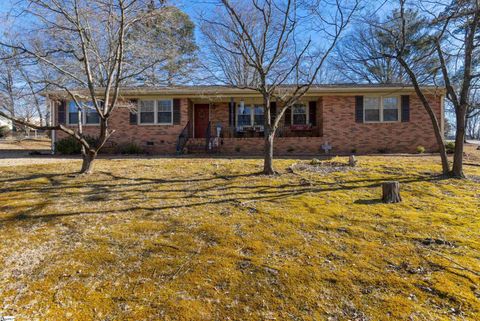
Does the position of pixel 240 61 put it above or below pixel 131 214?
above

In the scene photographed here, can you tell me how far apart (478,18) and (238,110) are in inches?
429

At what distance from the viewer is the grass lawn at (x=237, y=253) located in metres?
2.41

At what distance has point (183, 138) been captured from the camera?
13914mm

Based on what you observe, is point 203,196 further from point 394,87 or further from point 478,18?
point 394,87

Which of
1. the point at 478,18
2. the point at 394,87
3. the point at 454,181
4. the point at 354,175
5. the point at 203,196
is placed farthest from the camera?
the point at 394,87

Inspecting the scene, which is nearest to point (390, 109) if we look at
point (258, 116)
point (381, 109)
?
point (381, 109)

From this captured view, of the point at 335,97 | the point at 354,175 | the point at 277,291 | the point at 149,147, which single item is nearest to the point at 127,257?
the point at 277,291

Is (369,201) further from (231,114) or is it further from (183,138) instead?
(231,114)

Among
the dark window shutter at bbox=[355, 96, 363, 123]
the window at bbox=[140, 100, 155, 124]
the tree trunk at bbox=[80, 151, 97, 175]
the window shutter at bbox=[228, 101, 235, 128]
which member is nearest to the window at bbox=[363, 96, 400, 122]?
→ the dark window shutter at bbox=[355, 96, 363, 123]

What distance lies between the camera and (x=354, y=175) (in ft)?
22.9

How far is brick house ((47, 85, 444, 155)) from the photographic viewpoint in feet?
44.6

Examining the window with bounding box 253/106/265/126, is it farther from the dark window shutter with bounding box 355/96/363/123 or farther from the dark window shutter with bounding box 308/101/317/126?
the dark window shutter with bounding box 355/96/363/123

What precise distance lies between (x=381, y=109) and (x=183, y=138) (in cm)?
935

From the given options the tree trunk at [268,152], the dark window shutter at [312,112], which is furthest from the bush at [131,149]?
the dark window shutter at [312,112]
